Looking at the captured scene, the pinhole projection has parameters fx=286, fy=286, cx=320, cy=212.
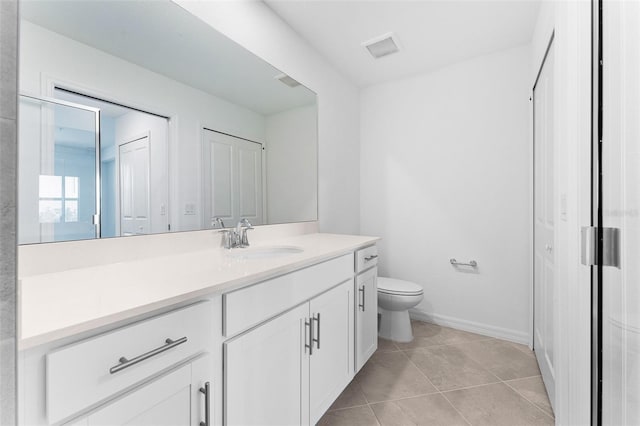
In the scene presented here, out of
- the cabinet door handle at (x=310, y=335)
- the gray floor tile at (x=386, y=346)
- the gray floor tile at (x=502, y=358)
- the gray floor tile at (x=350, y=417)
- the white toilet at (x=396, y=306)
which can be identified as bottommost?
the gray floor tile at (x=350, y=417)

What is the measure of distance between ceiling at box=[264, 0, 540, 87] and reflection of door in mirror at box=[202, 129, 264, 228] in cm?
97

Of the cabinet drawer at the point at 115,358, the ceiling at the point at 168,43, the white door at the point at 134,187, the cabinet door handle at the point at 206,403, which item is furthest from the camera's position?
the white door at the point at 134,187

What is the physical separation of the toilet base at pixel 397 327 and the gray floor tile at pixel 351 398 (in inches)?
26.3

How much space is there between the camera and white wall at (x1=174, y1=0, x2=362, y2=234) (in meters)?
1.61

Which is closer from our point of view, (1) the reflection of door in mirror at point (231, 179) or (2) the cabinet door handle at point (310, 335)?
(2) the cabinet door handle at point (310, 335)

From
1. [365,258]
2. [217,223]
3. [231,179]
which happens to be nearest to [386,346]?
[365,258]

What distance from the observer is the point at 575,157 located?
0.90m

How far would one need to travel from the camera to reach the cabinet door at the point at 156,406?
603 millimetres

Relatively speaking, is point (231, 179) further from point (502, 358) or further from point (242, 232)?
point (502, 358)

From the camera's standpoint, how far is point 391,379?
1771mm

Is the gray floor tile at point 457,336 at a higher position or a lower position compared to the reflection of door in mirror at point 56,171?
lower

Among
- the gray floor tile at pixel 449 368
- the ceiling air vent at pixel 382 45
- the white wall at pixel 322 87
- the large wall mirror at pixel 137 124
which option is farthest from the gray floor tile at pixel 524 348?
the ceiling air vent at pixel 382 45

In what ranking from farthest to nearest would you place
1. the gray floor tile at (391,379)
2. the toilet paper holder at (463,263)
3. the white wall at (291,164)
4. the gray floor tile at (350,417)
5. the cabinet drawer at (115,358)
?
1. the toilet paper holder at (463,263)
2. the white wall at (291,164)
3. the gray floor tile at (391,379)
4. the gray floor tile at (350,417)
5. the cabinet drawer at (115,358)

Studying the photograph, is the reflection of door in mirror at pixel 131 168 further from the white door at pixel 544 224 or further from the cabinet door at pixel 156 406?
the white door at pixel 544 224
